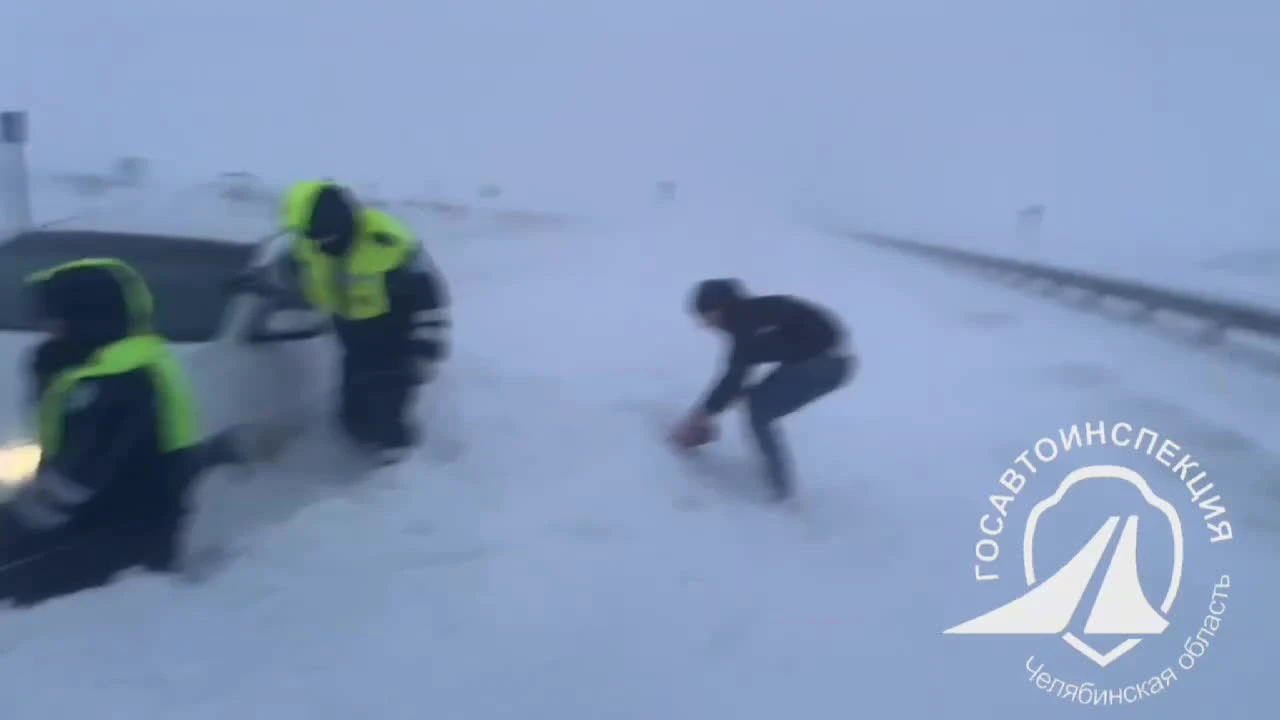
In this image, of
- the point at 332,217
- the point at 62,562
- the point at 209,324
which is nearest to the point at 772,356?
the point at 332,217

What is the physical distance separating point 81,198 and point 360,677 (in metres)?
14.1

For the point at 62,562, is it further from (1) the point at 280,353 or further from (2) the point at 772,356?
(2) the point at 772,356

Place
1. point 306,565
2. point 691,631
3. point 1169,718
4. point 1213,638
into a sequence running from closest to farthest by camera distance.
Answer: point 1169,718
point 1213,638
point 691,631
point 306,565

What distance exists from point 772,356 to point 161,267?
119 inches

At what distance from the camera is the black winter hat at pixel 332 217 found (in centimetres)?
573

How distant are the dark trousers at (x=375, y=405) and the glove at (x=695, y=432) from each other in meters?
1.46

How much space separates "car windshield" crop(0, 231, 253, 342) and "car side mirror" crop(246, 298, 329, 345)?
0.17 metres

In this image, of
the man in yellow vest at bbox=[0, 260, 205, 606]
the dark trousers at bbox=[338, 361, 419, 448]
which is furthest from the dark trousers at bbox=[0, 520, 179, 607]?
the dark trousers at bbox=[338, 361, 419, 448]

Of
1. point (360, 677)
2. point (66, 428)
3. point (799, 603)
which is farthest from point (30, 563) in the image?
point (799, 603)

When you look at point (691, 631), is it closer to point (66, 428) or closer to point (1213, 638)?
point (1213, 638)

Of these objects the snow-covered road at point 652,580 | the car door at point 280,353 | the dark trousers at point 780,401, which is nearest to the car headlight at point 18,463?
the snow-covered road at point 652,580

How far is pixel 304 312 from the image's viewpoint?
614 centimetres

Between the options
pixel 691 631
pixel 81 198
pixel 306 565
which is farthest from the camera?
pixel 81 198

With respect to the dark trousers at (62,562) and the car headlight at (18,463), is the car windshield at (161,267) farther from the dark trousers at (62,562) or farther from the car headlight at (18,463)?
the dark trousers at (62,562)
